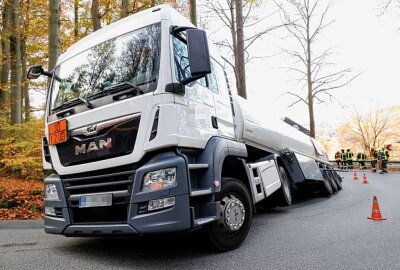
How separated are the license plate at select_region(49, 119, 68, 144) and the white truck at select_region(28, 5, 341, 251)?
12mm

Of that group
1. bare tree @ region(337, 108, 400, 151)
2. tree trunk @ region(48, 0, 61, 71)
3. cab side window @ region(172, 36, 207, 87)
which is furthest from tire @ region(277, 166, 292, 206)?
bare tree @ region(337, 108, 400, 151)

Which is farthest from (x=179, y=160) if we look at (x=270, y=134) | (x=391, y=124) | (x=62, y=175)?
(x=391, y=124)

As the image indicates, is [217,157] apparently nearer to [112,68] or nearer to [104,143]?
[104,143]

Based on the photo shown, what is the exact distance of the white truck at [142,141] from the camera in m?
3.22

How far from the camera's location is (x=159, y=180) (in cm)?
320

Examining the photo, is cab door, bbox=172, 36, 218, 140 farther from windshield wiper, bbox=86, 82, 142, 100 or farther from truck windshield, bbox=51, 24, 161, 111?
windshield wiper, bbox=86, 82, 142, 100

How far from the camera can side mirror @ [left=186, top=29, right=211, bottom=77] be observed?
11.0 ft

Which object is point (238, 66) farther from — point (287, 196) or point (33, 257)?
point (33, 257)

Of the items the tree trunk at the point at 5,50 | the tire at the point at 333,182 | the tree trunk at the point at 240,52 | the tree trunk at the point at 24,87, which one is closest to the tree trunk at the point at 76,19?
the tree trunk at the point at 24,87

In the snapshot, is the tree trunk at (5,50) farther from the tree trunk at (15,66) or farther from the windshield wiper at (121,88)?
the windshield wiper at (121,88)

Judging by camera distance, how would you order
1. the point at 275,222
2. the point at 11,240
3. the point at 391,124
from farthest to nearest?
the point at 391,124, the point at 275,222, the point at 11,240

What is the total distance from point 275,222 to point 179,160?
3.13 meters

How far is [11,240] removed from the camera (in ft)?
15.1

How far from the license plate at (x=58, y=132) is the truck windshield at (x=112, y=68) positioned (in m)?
0.26
